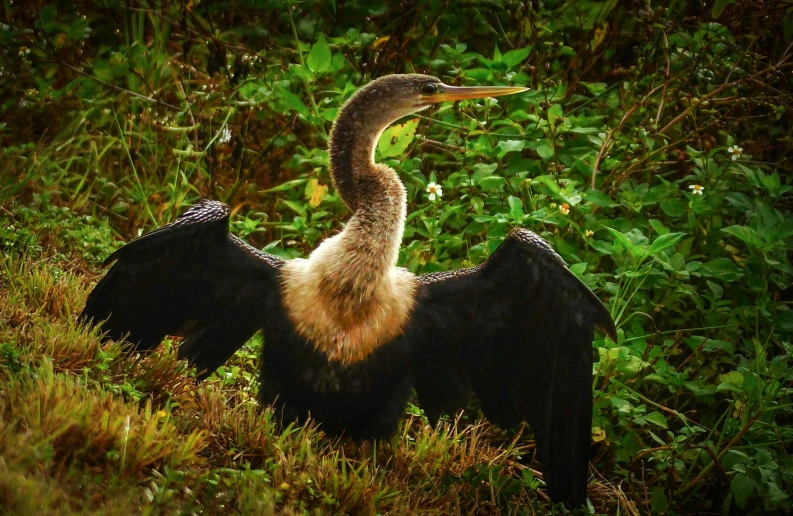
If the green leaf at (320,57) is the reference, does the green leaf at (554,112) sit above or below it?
below

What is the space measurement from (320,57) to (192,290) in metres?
1.45

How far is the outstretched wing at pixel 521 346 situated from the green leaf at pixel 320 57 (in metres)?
1.41

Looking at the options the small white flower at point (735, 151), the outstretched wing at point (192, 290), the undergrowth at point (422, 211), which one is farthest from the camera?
the small white flower at point (735, 151)

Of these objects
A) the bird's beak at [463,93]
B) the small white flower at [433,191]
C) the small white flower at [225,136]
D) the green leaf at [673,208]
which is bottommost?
the green leaf at [673,208]

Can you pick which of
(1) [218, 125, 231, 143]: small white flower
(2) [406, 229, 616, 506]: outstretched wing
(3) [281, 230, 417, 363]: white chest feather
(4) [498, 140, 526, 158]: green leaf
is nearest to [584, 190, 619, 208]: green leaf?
(4) [498, 140, 526, 158]: green leaf

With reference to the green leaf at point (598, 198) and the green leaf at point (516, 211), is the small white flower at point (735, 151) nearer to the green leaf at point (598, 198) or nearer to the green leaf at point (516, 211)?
the green leaf at point (598, 198)

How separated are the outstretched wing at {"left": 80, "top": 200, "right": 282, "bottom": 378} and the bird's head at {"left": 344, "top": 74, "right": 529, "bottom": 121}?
66cm

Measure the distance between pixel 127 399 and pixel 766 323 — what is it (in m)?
2.59

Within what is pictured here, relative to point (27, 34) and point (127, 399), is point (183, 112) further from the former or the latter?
point (127, 399)

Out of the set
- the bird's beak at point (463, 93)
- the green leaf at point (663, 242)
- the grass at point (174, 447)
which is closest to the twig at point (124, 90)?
the grass at point (174, 447)

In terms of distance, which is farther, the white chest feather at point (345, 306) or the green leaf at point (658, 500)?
the green leaf at point (658, 500)

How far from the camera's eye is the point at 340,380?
288 centimetres

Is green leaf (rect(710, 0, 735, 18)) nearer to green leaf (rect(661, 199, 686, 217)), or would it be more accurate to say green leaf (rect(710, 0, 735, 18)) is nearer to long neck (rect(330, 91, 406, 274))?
green leaf (rect(661, 199, 686, 217))

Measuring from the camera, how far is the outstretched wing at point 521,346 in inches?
111
